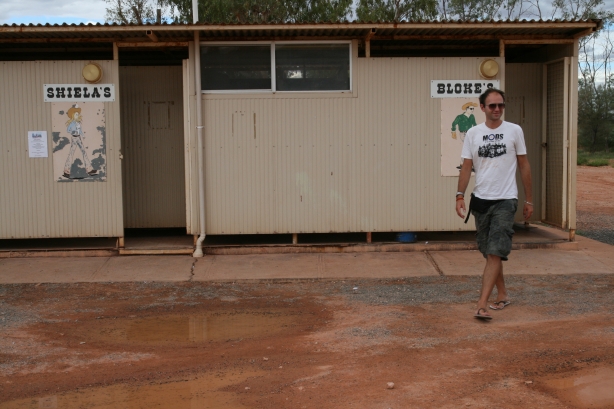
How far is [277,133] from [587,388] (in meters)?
6.24

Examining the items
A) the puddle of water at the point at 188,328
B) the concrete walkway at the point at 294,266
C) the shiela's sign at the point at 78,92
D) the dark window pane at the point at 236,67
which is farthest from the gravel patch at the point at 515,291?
the shiela's sign at the point at 78,92

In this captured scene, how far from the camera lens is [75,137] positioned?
10352 millimetres

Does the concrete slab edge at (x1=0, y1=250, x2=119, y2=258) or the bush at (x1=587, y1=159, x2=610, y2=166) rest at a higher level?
the bush at (x1=587, y1=159, x2=610, y2=166)

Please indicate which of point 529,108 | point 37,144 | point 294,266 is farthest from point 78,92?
point 529,108

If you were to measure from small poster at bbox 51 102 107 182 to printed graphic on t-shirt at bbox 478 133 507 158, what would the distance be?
558 cm

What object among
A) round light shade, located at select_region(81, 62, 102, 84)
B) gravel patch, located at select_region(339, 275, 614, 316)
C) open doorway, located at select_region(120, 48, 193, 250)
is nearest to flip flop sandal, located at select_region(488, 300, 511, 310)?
gravel patch, located at select_region(339, 275, 614, 316)

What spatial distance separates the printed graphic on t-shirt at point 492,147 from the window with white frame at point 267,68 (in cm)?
378

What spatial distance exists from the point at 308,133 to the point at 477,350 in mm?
5120

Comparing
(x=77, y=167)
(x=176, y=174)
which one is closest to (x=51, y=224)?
(x=77, y=167)

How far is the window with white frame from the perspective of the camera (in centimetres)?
1036

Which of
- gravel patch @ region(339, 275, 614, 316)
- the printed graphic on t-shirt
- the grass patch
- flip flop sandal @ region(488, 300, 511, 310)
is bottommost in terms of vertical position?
gravel patch @ region(339, 275, 614, 316)

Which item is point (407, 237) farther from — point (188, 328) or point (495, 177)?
point (188, 328)

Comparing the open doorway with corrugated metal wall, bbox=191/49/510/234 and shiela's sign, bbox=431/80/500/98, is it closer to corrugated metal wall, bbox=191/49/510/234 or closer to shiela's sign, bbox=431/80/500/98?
corrugated metal wall, bbox=191/49/510/234

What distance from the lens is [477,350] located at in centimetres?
598
